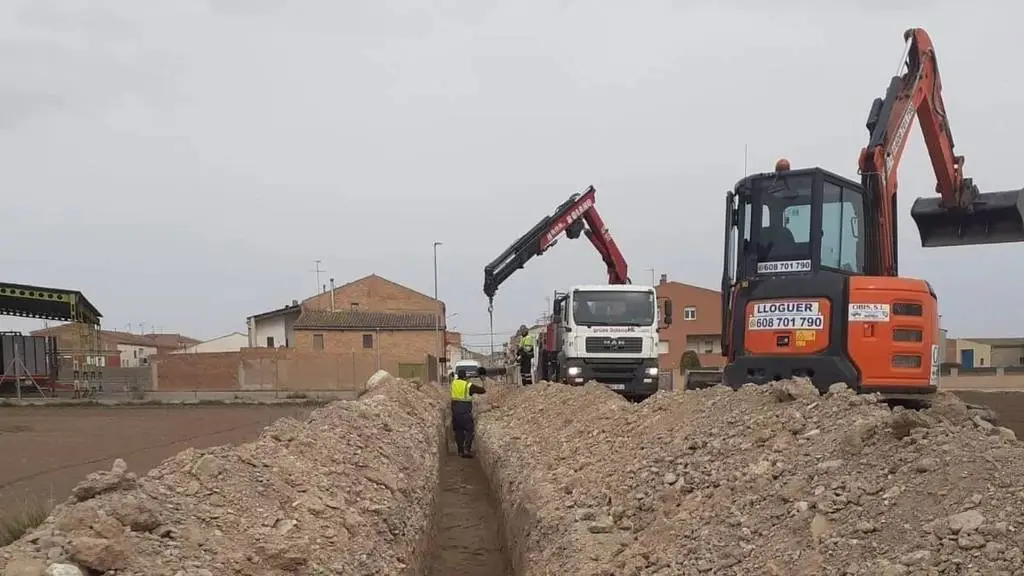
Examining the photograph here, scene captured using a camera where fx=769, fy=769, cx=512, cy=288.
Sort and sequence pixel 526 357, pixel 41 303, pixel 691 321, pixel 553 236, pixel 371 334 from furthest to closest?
pixel 691 321
pixel 371 334
pixel 41 303
pixel 526 357
pixel 553 236

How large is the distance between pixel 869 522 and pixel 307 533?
11.7 feet

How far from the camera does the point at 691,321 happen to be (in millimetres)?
56469

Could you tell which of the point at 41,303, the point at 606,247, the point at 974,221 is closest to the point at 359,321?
the point at 41,303

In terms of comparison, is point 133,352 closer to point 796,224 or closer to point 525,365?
point 525,365

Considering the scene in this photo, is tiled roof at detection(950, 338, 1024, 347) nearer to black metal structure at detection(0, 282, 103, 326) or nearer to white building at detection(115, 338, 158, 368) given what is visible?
black metal structure at detection(0, 282, 103, 326)

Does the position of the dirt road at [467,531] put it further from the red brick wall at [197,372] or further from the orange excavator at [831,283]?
the red brick wall at [197,372]

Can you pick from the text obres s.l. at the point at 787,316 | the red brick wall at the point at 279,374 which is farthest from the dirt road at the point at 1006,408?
the red brick wall at the point at 279,374

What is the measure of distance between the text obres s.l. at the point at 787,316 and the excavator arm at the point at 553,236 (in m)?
11.2

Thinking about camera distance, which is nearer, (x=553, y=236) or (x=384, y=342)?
(x=553, y=236)

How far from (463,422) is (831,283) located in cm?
905

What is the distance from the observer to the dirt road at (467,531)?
8.34 metres

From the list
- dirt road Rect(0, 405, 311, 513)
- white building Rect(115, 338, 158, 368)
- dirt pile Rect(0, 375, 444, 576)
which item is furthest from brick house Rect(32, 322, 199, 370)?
dirt pile Rect(0, 375, 444, 576)

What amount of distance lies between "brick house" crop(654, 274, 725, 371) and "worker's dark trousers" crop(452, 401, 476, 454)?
125 ft

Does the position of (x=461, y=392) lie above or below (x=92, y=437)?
above
